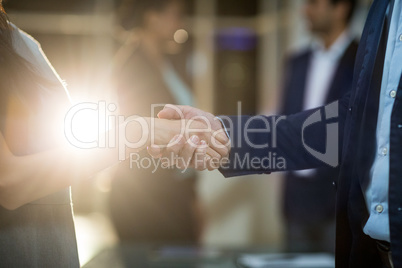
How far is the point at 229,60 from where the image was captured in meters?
5.70

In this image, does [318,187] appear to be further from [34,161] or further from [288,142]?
[34,161]

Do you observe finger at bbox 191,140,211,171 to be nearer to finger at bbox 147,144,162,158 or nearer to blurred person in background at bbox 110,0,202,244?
finger at bbox 147,144,162,158

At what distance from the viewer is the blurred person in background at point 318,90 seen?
2.52m

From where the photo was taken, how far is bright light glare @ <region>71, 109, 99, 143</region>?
1.17 m

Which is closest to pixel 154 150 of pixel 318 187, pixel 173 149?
pixel 173 149

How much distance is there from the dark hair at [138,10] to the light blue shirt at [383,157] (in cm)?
136

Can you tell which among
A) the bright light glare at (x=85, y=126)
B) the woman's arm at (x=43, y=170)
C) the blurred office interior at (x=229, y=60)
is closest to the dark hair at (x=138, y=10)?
the bright light glare at (x=85, y=126)

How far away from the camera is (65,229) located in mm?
1129

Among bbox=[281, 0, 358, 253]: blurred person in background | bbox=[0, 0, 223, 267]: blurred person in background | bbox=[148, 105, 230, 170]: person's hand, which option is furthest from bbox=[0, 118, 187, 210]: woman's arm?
bbox=[281, 0, 358, 253]: blurred person in background

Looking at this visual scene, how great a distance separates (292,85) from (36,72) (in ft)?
6.16

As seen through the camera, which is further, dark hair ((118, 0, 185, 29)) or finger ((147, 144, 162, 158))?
dark hair ((118, 0, 185, 29))

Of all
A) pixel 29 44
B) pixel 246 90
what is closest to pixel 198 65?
pixel 246 90

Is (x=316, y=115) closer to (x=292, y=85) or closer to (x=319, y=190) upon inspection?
(x=319, y=190)

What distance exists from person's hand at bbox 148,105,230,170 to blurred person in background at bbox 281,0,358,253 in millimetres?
1060
